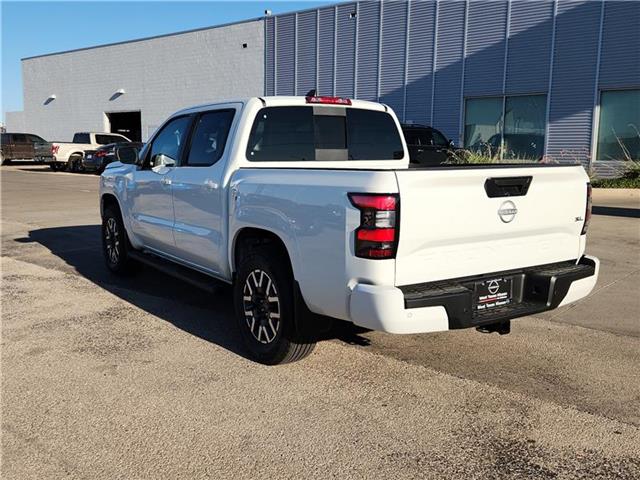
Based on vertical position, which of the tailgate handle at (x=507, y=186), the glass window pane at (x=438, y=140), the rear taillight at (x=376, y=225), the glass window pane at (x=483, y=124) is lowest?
the rear taillight at (x=376, y=225)

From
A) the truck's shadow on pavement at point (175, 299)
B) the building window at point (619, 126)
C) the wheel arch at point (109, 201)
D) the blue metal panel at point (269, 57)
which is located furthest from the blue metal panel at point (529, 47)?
the wheel arch at point (109, 201)

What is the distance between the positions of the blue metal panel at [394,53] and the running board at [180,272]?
61.4 feet

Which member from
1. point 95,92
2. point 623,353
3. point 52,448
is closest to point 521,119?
point 623,353

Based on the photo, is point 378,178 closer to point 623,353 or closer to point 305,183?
point 305,183

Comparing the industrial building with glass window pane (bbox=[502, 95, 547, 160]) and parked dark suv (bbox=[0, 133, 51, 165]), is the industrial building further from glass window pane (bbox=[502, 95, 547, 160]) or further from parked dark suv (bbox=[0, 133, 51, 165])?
parked dark suv (bbox=[0, 133, 51, 165])

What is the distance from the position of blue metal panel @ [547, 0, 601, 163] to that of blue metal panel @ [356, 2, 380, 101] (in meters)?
7.27

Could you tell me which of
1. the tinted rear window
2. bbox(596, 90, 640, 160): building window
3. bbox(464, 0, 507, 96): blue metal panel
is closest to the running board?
bbox(596, 90, 640, 160): building window

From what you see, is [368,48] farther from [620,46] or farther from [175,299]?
[175,299]

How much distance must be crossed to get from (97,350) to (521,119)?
19122 millimetres

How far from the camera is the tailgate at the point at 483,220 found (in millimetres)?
3541

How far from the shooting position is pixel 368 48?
→ 2480 cm

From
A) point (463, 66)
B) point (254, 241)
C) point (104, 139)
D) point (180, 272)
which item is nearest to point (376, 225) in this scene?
point (254, 241)

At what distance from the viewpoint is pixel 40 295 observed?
6531 mm

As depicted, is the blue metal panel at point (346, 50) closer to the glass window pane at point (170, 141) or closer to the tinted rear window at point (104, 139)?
the tinted rear window at point (104, 139)
